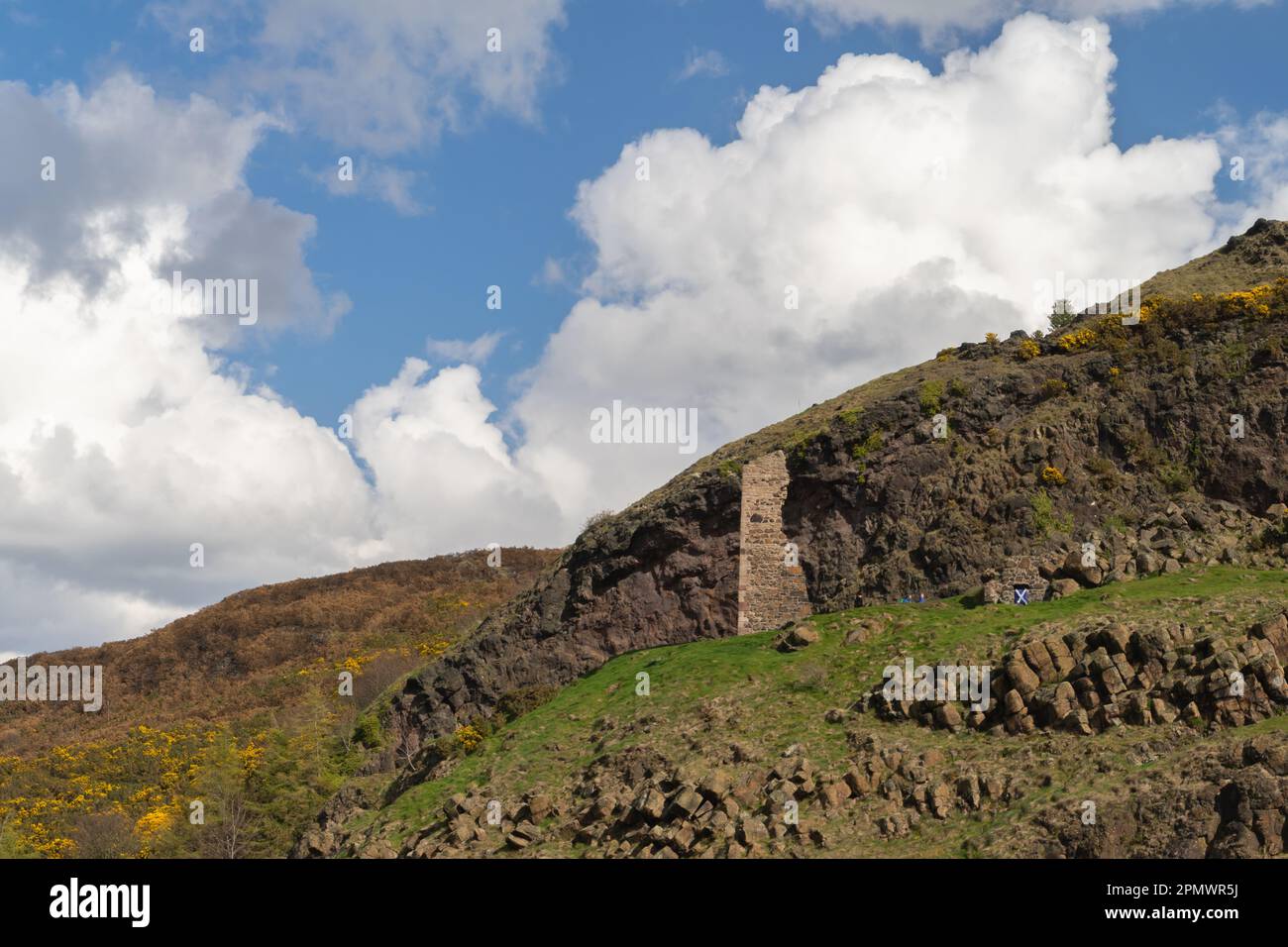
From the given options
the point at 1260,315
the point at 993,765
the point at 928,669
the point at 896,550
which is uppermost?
the point at 1260,315

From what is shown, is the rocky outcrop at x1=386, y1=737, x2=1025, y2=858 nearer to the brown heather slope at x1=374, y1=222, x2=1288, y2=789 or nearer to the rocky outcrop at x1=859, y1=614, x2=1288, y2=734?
the rocky outcrop at x1=859, y1=614, x2=1288, y2=734

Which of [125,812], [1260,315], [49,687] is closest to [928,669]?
[1260,315]

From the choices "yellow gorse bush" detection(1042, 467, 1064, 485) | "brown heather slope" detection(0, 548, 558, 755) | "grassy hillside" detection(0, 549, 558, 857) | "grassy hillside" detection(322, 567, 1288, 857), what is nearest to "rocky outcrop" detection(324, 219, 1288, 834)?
"yellow gorse bush" detection(1042, 467, 1064, 485)

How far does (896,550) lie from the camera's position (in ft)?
110

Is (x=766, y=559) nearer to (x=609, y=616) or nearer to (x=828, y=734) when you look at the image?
(x=609, y=616)

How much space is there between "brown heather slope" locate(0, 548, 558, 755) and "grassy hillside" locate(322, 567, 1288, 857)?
25629 millimetres

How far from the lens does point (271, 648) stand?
7425 centimetres

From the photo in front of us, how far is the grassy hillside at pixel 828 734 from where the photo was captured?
2155cm

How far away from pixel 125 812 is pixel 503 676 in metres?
23.0

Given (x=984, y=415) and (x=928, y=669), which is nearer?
(x=928, y=669)

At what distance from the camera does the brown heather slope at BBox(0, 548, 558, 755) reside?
6384cm

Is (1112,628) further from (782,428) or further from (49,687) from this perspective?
(49,687)

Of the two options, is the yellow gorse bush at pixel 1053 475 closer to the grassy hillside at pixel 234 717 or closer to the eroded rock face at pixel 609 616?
the eroded rock face at pixel 609 616

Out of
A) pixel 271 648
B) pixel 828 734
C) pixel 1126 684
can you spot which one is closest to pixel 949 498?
pixel 828 734
